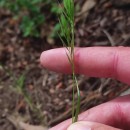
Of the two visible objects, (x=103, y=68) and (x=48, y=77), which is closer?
(x=103, y=68)

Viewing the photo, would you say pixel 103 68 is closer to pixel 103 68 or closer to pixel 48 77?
pixel 103 68

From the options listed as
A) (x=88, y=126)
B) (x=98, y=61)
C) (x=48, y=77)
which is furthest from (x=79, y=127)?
(x=48, y=77)

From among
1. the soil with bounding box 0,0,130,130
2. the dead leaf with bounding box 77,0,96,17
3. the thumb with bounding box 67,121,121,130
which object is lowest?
the soil with bounding box 0,0,130,130

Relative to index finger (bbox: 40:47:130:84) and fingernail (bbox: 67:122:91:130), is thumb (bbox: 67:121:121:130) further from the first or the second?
index finger (bbox: 40:47:130:84)

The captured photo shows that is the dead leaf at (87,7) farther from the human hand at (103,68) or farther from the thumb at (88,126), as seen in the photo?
the thumb at (88,126)

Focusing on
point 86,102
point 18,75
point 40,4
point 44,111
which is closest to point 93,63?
point 86,102

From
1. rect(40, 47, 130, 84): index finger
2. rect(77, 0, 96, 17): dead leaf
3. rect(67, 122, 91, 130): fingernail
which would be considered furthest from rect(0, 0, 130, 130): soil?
rect(67, 122, 91, 130): fingernail
